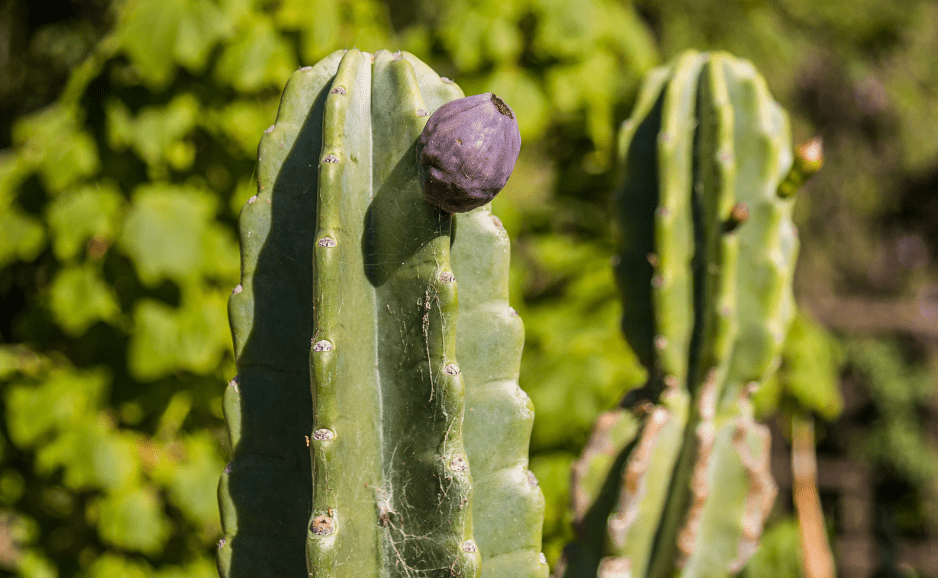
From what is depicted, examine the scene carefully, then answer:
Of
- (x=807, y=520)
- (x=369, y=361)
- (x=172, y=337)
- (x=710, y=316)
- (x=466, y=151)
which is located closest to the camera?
(x=466, y=151)

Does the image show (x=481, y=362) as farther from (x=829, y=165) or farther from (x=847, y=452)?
(x=847, y=452)

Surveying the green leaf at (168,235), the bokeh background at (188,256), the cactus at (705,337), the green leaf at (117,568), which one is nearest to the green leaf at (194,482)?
the bokeh background at (188,256)

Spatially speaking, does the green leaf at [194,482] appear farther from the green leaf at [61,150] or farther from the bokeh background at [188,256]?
the green leaf at [61,150]

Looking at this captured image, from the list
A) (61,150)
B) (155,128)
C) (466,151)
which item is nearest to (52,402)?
(61,150)

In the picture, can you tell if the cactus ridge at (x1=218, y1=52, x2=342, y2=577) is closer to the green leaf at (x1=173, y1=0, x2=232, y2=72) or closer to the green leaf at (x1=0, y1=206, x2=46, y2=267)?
the green leaf at (x1=173, y1=0, x2=232, y2=72)

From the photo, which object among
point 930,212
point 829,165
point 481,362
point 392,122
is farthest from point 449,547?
point 930,212

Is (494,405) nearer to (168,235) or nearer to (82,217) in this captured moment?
(168,235)
